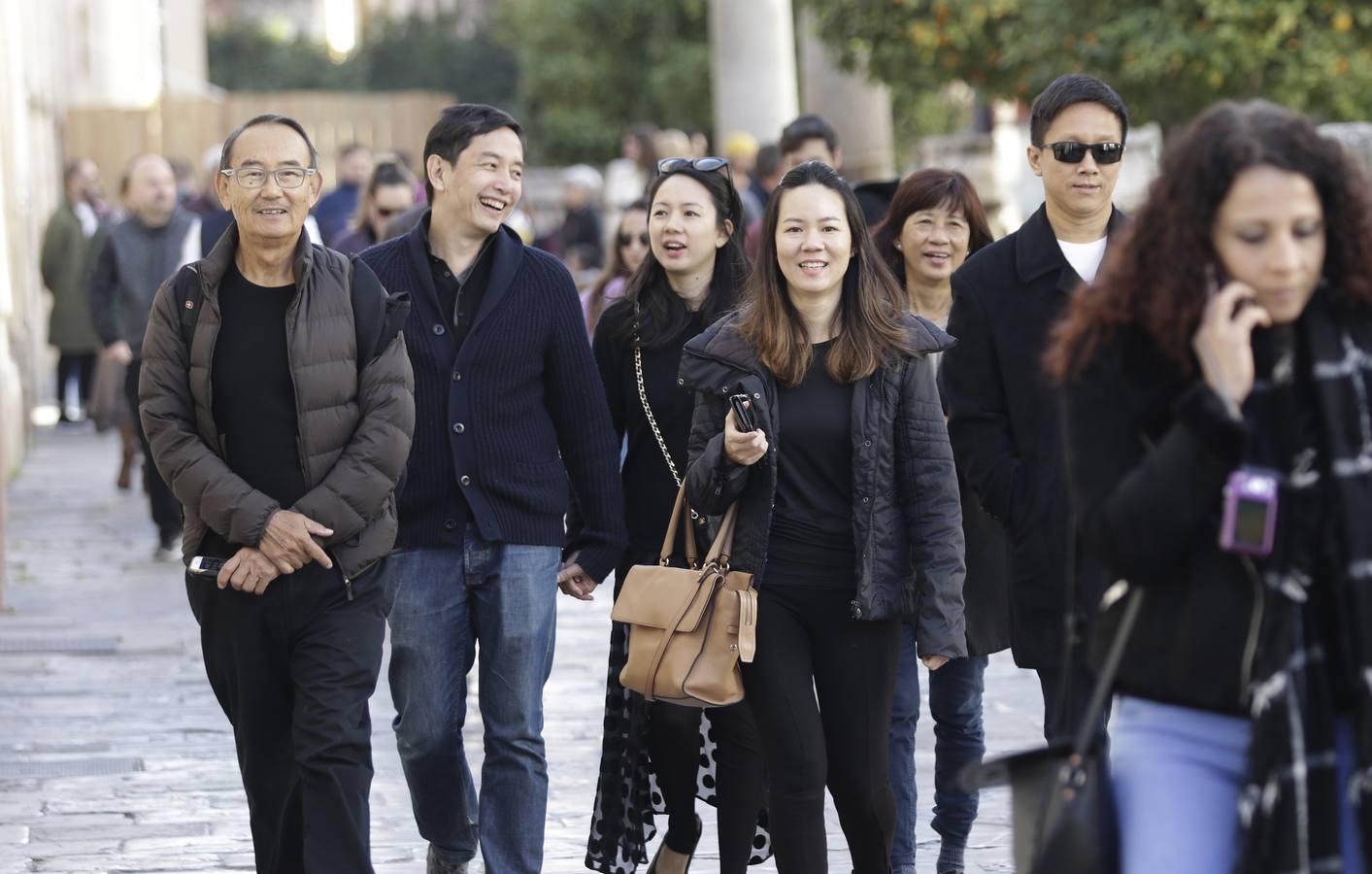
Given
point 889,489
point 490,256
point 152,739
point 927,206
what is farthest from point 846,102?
point 889,489

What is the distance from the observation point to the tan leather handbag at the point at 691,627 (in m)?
5.17

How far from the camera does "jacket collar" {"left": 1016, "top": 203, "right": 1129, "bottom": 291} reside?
5.33 metres

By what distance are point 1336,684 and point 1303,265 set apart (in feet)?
1.99

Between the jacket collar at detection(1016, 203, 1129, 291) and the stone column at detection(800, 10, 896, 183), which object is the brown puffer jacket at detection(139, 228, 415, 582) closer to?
the jacket collar at detection(1016, 203, 1129, 291)

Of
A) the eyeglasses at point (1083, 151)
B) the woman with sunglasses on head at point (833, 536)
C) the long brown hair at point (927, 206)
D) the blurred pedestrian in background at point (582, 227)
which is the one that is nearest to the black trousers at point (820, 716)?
the woman with sunglasses on head at point (833, 536)

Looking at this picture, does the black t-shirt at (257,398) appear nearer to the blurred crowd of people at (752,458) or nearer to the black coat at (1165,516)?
the blurred crowd of people at (752,458)

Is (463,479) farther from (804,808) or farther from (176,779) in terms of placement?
(176,779)

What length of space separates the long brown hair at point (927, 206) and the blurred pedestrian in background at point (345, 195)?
17.6 feet

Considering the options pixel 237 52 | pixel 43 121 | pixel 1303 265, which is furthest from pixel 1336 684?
pixel 237 52

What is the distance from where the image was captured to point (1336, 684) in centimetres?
329

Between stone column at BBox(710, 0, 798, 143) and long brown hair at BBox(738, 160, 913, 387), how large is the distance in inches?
496

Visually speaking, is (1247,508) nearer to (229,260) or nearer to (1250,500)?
(1250,500)

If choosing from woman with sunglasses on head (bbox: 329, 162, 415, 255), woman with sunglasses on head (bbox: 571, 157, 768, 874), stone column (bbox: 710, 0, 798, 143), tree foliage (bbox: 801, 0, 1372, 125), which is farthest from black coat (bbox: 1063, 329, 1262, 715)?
stone column (bbox: 710, 0, 798, 143)

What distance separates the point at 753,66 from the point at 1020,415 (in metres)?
13.1
